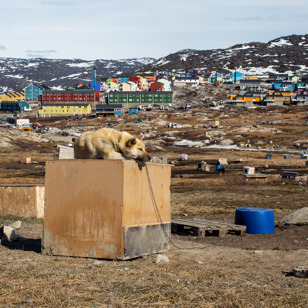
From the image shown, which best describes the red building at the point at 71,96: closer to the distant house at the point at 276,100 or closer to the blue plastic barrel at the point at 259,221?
the distant house at the point at 276,100

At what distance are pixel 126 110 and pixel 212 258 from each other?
133m

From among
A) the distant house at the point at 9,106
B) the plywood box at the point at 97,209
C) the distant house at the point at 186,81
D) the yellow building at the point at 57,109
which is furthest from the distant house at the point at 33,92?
the plywood box at the point at 97,209

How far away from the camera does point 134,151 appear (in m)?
9.48

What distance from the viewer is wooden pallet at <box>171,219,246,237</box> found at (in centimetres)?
1303

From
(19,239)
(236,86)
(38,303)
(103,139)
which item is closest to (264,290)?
(38,303)

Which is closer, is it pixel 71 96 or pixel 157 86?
pixel 71 96

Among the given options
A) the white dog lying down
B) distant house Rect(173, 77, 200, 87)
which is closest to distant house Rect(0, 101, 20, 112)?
distant house Rect(173, 77, 200, 87)

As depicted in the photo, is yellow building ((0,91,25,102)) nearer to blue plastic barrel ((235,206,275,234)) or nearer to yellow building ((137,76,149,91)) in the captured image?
yellow building ((137,76,149,91))

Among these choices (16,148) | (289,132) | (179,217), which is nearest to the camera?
(179,217)

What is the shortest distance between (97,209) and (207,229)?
14.9ft

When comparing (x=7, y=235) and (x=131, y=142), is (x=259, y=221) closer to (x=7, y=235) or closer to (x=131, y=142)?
(x=131, y=142)

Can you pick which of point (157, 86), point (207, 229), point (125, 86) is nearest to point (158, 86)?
point (157, 86)

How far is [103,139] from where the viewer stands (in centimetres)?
978

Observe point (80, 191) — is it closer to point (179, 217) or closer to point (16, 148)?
point (179, 217)
